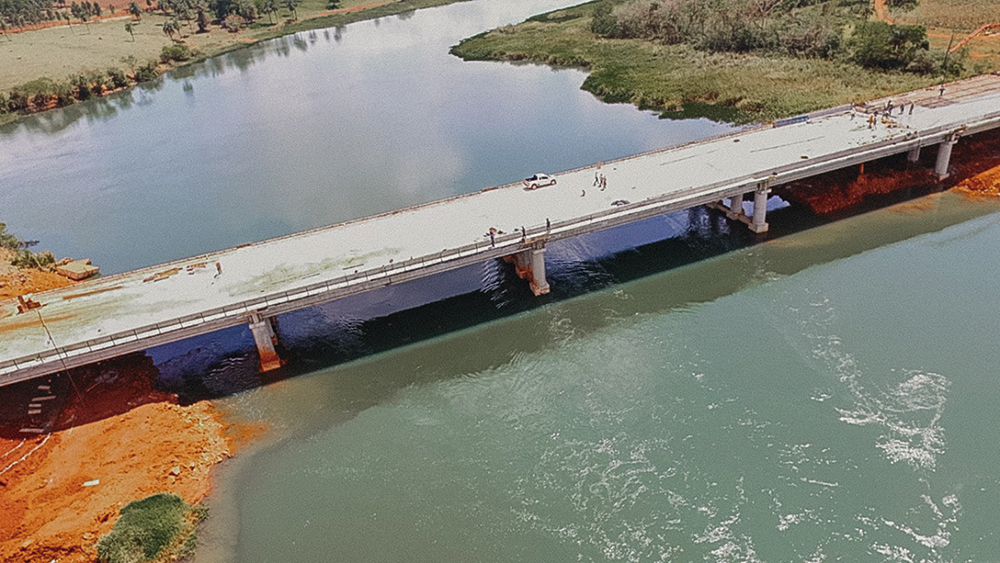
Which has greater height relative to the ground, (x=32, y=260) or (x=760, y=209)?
(x=32, y=260)

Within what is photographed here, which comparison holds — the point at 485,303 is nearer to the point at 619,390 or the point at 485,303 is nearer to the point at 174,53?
the point at 619,390

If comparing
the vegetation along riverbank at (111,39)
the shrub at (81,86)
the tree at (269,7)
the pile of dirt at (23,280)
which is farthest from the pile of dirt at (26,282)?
the tree at (269,7)

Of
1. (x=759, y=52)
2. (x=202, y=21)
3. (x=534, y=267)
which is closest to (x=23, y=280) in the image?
(x=534, y=267)

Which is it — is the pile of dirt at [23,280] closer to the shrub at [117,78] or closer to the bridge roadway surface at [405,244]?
the bridge roadway surface at [405,244]

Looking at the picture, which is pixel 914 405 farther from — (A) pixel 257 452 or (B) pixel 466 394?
(A) pixel 257 452

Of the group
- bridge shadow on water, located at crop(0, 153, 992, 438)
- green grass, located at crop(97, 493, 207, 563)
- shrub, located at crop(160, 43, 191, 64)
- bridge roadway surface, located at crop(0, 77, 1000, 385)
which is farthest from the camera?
shrub, located at crop(160, 43, 191, 64)

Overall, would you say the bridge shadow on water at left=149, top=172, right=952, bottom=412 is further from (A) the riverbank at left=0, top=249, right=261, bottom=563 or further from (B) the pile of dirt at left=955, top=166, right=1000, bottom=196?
(B) the pile of dirt at left=955, top=166, right=1000, bottom=196

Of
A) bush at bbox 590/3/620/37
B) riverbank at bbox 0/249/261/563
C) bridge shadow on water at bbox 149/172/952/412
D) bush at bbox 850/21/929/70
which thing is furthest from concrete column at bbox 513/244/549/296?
bush at bbox 590/3/620/37
